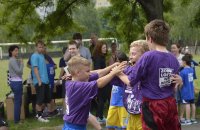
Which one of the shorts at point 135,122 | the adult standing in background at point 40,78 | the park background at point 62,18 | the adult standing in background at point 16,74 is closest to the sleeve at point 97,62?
the adult standing in background at point 40,78

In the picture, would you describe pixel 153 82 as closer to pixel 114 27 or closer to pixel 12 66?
pixel 12 66

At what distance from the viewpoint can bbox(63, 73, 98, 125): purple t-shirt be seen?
493cm

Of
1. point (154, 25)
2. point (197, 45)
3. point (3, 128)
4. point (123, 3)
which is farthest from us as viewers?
point (197, 45)

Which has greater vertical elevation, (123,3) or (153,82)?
(123,3)

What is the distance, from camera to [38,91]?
10.4 metres

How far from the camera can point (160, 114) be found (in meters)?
4.65

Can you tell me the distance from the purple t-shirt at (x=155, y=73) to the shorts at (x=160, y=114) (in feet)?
0.21

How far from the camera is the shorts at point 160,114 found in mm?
4645

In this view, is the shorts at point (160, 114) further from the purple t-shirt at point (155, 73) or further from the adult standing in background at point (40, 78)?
the adult standing in background at point (40, 78)

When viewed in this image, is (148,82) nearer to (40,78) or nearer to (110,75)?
(110,75)

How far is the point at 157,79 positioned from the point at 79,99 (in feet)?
3.05

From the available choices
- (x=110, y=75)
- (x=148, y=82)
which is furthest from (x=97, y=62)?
(x=148, y=82)

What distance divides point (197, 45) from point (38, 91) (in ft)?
207

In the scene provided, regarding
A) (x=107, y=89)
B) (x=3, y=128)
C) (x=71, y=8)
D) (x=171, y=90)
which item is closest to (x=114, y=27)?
(x=71, y=8)
